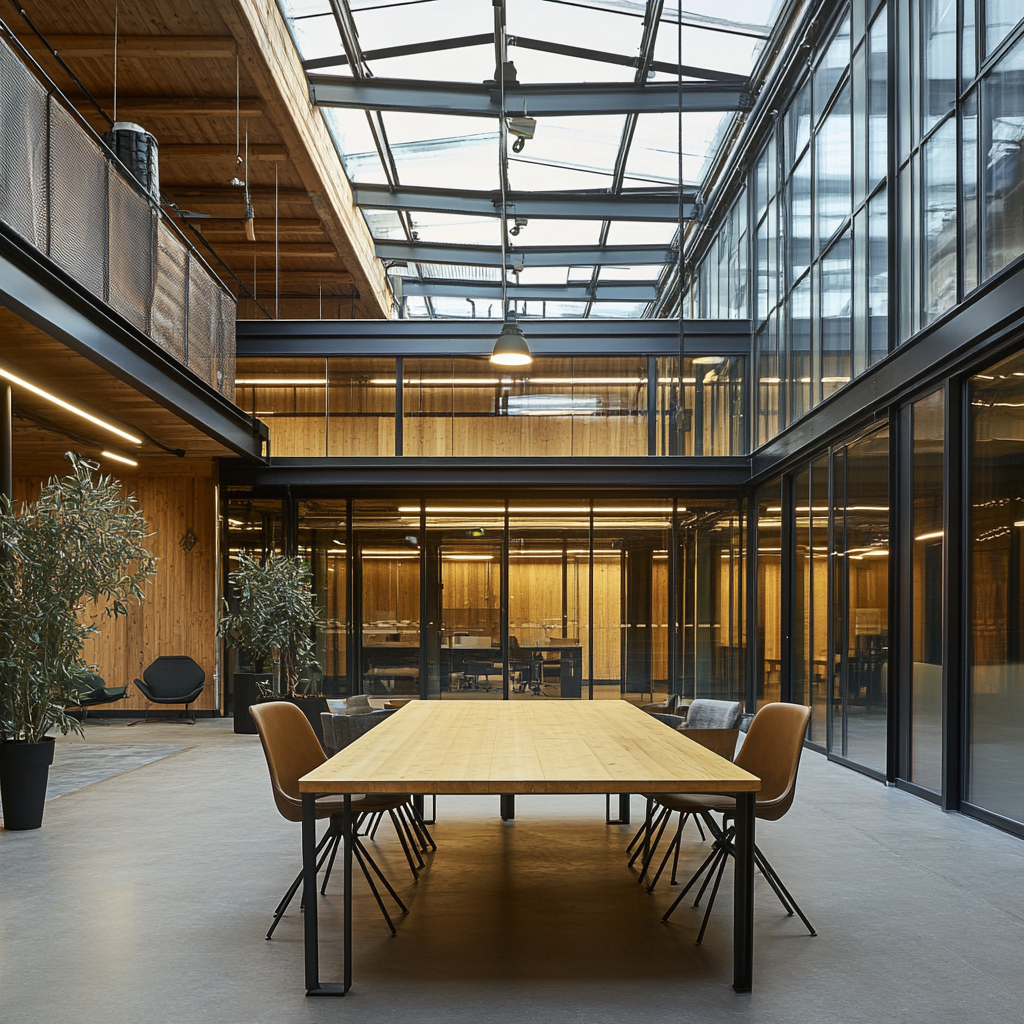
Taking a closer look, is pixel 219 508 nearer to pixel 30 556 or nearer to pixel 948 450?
pixel 30 556

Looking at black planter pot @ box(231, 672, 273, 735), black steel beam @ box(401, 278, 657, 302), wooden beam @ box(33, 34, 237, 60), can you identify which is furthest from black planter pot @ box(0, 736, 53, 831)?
black steel beam @ box(401, 278, 657, 302)

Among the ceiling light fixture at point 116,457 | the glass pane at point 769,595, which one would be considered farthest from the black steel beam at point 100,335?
the glass pane at point 769,595

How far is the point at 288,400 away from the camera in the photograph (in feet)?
45.2

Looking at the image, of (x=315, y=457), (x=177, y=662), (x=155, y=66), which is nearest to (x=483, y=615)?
(x=315, y=457)

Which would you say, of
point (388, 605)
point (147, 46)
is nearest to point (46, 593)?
point (147, 46)

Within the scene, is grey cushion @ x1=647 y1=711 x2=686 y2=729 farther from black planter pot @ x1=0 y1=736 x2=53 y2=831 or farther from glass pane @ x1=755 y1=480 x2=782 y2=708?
glass pane @ x1=755 y1=480 x2=782 y2=708

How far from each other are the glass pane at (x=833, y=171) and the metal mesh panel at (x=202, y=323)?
6.12 m

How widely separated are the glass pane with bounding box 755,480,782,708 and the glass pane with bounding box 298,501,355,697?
5.49 m

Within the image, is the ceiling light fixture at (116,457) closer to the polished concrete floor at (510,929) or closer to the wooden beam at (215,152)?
the wooden beam at (215,152)

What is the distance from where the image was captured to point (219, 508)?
13445 millimetres

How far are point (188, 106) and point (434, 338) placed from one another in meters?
4.63

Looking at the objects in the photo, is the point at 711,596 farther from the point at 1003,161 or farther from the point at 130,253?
the point at 130,253

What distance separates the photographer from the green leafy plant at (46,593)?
21.5 feet

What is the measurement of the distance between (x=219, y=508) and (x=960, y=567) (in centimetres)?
955
